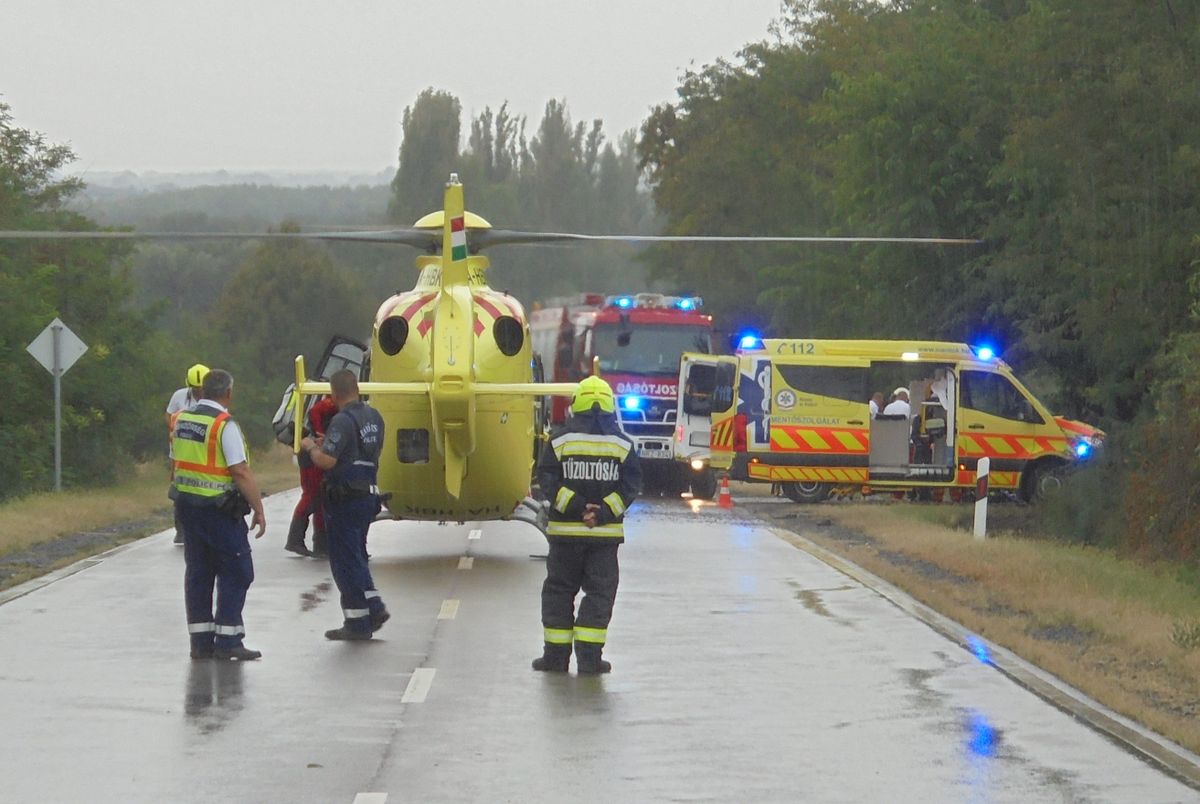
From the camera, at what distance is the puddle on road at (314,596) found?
1625 centimetres

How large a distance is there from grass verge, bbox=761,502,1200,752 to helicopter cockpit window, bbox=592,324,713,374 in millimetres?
11338

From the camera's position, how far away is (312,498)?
2044 centimetres

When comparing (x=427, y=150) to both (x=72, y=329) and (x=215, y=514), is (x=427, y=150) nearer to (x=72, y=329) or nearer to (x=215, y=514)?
(x=72, y=329)

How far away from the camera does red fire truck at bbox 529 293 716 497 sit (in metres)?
36.9

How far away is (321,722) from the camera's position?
10.5 meters

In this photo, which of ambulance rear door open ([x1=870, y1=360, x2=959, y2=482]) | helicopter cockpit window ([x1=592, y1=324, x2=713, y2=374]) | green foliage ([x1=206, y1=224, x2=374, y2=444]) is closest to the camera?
ambulance rear door open ([x1=870, y1=360, x2=959, y2=482])

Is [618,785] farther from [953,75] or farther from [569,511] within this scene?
[953,75]

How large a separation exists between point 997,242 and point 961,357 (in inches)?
97.4

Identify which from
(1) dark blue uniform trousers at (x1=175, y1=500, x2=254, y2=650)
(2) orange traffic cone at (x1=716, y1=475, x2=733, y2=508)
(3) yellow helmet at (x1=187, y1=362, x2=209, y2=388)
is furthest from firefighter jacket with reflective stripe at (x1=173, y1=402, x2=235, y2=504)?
(2) orange traffic cone at (x1=716, y1=475, x2=733, y2=508)

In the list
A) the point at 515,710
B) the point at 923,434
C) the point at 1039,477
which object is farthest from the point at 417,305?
the point at 1039,477

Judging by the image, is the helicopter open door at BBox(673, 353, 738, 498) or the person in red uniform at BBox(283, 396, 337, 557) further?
the helicopter open door at BBox(673, 353, 738, 498)

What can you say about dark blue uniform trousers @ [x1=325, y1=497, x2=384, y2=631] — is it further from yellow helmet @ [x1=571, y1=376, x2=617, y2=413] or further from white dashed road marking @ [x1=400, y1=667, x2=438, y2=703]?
yellow helmet @ [x1=571, y1=376, x2=617, y2=413]

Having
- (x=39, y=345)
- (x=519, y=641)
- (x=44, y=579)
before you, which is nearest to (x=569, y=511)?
(x=519, y=641)

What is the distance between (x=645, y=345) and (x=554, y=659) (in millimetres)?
26014
